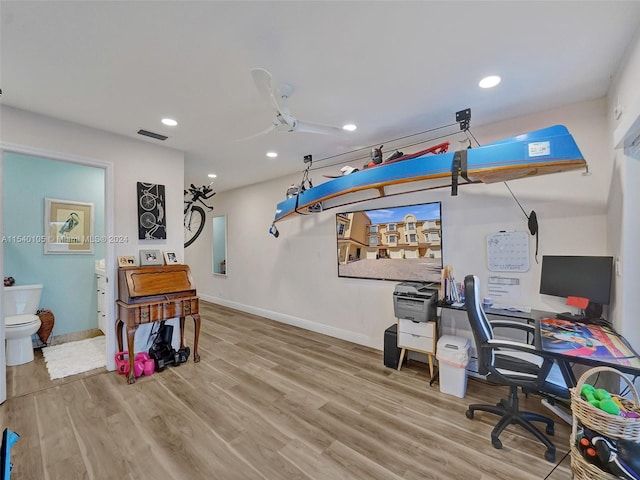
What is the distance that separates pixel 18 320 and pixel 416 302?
15.2 ft

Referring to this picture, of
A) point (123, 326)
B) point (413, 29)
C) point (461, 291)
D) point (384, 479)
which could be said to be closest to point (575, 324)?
point (461, 291)

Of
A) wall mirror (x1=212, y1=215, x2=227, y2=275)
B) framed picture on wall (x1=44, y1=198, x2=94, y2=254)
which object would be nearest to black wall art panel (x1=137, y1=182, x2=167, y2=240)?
framed picture on wall (x1=44, y1=198, x2=94, y2=254)

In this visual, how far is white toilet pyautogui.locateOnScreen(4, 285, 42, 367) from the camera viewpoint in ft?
10.7

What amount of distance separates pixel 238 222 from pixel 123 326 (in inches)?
127

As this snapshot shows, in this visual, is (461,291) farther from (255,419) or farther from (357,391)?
(255,419)

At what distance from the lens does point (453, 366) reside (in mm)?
2688

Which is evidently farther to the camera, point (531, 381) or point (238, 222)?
point (238, 222)

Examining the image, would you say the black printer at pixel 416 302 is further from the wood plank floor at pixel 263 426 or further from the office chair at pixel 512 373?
the office chair at pixel 512 373

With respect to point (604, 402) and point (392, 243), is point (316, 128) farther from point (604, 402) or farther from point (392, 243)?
point (604, 402)

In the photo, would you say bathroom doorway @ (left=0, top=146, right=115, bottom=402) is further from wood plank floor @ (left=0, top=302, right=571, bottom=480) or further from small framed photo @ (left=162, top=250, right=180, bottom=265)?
wood plank floor @ (left=0, top=302, right=571, bottom=480)

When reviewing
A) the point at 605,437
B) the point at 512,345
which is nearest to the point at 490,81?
the point at 512,345

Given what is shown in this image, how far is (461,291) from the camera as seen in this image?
302cm

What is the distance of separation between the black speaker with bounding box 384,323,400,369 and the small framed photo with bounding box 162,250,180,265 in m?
2.76

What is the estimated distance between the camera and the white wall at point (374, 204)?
2.53 m
